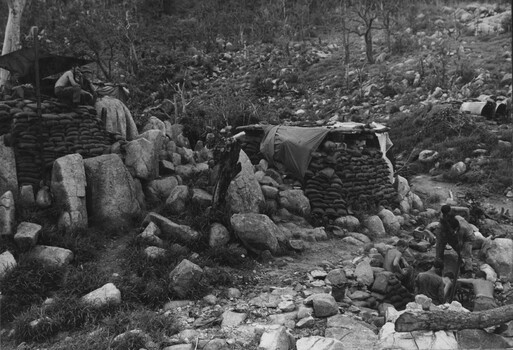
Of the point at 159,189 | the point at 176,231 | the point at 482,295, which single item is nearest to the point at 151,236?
the point at 176,231

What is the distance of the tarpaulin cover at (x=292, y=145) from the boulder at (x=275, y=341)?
4.45 metres

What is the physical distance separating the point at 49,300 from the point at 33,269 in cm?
57

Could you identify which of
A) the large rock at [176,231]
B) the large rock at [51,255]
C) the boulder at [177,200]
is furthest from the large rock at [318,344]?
the boulder at [177,200]

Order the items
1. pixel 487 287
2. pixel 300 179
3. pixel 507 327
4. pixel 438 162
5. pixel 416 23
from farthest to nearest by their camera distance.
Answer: pixel 416 23
pixel 438 162
pixel 300 179
pixel 487 287
pixel 507 327

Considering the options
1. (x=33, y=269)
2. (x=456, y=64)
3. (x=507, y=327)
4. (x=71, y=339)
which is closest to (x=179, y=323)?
(x=71, y=339)

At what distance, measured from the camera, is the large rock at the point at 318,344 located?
3.69 m

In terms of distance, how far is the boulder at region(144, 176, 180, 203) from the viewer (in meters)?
7.35

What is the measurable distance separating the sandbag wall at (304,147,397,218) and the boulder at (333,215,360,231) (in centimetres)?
20

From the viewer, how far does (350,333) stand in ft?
13.9

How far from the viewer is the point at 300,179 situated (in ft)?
27.3

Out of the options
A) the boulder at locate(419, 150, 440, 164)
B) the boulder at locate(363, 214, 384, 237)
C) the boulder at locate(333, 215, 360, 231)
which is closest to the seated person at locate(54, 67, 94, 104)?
the boulder at locate(333, 215, 360, 231)

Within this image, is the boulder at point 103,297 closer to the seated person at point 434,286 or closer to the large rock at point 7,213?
the large rock at point 7,213

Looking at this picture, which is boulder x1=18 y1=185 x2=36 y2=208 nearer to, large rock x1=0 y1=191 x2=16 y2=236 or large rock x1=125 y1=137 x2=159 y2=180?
large rock x1=0 y1=191 x2=16 y2=236

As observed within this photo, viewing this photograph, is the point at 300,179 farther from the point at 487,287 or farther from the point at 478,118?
the point at 478,118
